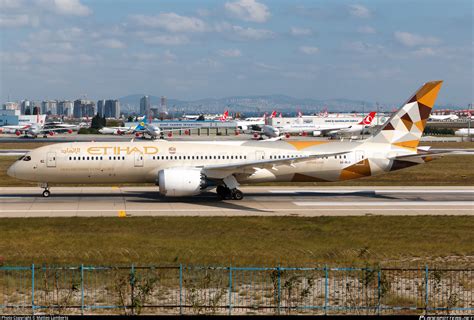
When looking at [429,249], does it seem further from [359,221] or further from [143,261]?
[143,261]

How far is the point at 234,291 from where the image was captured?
74.6 feet

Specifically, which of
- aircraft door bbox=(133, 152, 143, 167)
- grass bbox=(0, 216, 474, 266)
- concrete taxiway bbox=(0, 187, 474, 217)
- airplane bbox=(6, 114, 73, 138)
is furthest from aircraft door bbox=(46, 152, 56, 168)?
airplane bbox=(6, 114, 73, 138)

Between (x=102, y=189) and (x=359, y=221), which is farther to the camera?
(x=102, y=189)

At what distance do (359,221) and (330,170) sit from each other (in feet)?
30.5

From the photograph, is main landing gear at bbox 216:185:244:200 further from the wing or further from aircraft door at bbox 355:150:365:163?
aircraft door at bbox 355:150:365:163

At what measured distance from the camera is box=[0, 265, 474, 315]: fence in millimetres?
20906

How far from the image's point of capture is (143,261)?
2777 cm

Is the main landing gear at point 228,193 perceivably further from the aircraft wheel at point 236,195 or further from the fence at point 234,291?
the fence at point 234,291

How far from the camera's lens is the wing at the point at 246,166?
144 ft

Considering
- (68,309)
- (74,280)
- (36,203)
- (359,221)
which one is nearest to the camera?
(68,309)

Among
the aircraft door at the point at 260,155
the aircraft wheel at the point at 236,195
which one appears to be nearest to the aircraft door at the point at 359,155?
the aircraft door at the point at 260,155

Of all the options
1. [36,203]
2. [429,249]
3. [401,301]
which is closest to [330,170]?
[429,249]

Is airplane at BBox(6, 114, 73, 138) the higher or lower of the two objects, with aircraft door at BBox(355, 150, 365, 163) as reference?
higher

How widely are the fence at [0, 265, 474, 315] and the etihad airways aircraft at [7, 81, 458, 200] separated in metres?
20.0
